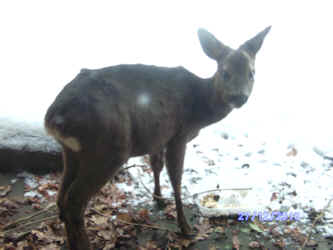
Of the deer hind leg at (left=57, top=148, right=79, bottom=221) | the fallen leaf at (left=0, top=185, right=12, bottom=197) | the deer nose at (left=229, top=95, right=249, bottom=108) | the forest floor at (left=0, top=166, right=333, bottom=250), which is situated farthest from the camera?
the fallen leaf at (left=0, top=185, right=12, bottom=197)

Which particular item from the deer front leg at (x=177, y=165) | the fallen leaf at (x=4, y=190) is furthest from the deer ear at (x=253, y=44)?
the fallen leaf at (x=4, y=190)

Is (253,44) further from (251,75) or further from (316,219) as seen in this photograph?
(316,219)

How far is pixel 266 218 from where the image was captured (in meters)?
3.37

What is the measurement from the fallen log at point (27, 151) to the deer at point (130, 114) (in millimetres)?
1710

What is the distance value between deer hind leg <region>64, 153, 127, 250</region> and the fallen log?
6.25 ft

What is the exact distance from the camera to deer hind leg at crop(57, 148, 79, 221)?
2373mm

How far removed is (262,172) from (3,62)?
6.14 meters


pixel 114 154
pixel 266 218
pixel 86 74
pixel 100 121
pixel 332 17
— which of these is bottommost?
pixel 266 218

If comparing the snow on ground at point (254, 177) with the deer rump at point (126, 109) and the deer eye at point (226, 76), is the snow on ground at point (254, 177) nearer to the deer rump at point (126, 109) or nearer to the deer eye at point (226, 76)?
the deer rump at point (126, 109)

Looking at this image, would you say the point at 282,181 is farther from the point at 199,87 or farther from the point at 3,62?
the point at 3,62

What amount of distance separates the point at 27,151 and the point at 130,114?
2.29 metres

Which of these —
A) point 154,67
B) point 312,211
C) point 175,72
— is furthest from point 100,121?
point 312,211

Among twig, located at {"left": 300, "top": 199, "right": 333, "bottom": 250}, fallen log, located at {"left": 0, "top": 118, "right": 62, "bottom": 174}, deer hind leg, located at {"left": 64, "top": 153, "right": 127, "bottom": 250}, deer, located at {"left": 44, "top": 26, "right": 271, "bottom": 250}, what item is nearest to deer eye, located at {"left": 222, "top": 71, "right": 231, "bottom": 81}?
deer, located at {"left": 44, "top": 26, "right": 271, "bottom": 250}

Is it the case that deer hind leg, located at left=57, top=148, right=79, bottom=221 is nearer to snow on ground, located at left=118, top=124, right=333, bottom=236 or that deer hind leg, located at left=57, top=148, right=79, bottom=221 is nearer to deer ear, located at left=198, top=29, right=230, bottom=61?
snow on ground, located at left=118, top=124, right=333, bottom=236
